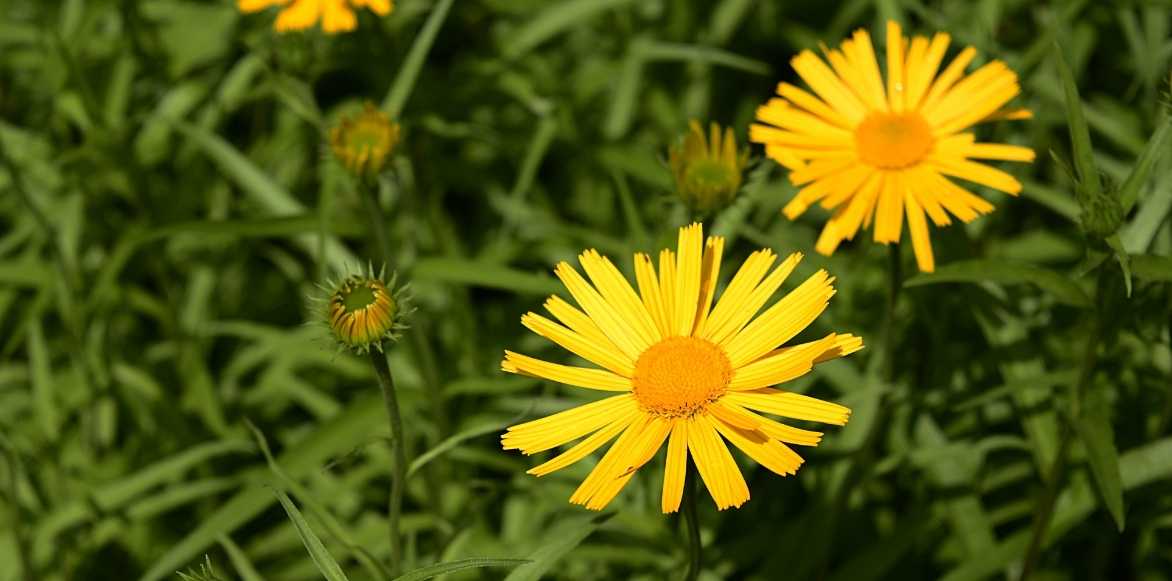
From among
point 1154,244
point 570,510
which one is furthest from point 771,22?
point 570,510

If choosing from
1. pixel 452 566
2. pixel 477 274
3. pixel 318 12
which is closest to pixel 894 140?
pixel 477 274

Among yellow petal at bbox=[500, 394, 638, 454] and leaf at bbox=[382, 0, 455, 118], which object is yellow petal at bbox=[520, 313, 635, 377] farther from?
leaf at bbox=[382, 0, 455, 118]

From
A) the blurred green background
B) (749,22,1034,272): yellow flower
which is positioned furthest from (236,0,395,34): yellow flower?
(749,22,1034,272): yellow flower

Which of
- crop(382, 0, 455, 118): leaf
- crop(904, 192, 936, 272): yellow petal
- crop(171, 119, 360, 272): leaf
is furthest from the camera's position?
crop(171, 119, 360, 272): leaf

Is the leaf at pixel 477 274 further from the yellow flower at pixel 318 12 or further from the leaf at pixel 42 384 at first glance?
the leaf at pixel 42 384

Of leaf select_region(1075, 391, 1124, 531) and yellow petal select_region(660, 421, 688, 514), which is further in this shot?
leaf select_region(1075, 391, 1124, 531)

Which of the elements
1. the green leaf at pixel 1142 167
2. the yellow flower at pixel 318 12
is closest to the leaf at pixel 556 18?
the yellow flower at pixel 318 12
